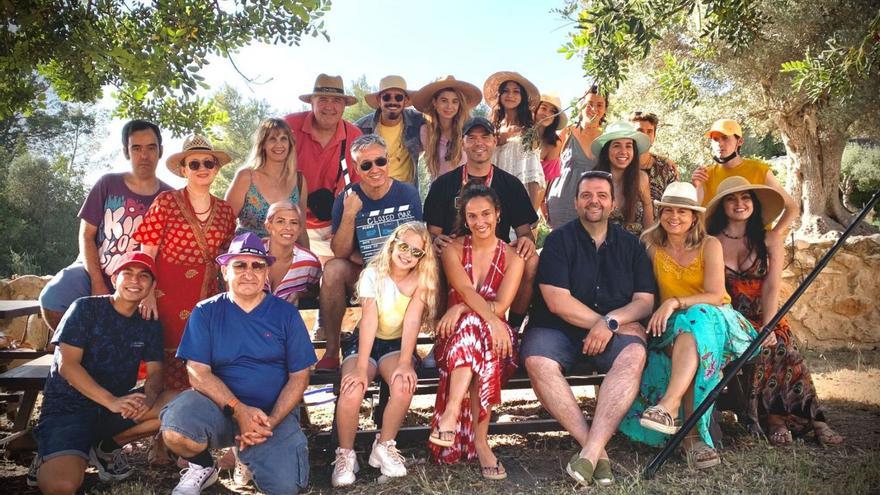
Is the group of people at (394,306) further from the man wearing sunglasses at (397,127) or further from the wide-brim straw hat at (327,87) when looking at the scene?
the wide-brim straw hat at (327,87)

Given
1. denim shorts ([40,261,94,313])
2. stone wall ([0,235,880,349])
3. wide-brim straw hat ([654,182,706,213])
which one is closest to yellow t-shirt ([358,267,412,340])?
wide-brim straw hat ([654,182,706,213])

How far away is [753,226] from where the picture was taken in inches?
187

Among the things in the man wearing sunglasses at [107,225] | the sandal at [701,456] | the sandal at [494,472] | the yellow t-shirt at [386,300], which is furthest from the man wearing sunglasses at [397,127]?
the sandal at [701,456]

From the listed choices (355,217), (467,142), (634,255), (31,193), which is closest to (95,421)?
(355,217)

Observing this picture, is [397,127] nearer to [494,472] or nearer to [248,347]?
[248,347]

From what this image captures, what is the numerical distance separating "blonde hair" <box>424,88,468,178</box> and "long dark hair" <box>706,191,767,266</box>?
6.69ft

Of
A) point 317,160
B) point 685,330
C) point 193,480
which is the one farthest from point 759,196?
point 193,480

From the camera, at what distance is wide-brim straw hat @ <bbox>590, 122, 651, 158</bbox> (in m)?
4.95

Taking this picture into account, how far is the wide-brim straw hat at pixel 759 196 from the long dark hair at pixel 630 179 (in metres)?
0.52

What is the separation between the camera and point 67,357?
147 inches

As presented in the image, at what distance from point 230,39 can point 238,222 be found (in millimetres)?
1256

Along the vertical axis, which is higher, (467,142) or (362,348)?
(467,142)

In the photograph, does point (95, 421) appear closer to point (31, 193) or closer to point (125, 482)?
→ point (125, 482)

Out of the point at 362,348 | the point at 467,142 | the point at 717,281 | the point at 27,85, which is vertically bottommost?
the point at 362,348
